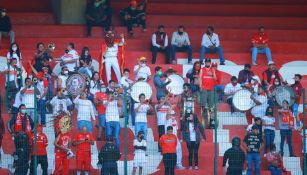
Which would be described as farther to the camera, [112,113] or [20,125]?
[112,113]

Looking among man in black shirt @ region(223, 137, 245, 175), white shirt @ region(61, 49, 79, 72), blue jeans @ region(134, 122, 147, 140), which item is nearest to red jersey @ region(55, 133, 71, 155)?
blue jeans @ region(134, 122, 147, 140)

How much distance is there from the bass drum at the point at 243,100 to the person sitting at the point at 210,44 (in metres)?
3.87

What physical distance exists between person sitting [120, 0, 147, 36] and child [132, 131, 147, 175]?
6.97 m

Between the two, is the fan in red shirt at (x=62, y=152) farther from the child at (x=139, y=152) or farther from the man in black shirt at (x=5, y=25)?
the man in black shirt at (x=5, y=25)

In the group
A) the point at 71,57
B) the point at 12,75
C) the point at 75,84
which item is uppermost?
the point at 71,57

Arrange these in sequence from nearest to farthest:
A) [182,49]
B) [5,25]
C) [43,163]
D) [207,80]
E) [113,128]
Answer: [43,163] < [113,128] < [207,80] < [5,25] < [182,49]

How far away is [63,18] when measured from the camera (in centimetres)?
3681

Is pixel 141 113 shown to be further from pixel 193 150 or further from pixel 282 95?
pixel 282 95

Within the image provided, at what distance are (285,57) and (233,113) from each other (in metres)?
5.16

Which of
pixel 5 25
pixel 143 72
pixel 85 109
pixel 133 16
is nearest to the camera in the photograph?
pixel 85 109

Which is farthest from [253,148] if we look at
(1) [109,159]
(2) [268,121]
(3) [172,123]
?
(1) [109,159]

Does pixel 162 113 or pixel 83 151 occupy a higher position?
pixel 162 113

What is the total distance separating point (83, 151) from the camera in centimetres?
2923

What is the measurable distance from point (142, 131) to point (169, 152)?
3.26ft
